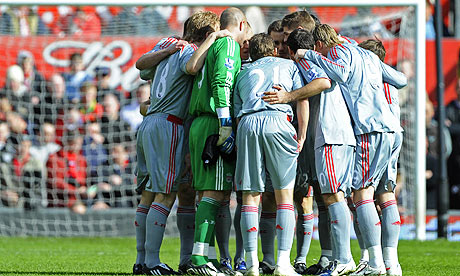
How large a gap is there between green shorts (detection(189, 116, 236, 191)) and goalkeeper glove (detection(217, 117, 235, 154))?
0.13 meters

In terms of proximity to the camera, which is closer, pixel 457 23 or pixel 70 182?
pixel 70 182

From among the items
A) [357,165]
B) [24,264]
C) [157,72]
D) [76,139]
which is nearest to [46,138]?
[76,139]

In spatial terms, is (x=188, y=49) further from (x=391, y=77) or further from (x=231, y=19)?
(x=391, y=77)

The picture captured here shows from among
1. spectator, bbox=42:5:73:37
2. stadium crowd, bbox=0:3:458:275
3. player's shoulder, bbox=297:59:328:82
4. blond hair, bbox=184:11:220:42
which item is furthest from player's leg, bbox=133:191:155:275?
spectator, bbox=42:5:73:37

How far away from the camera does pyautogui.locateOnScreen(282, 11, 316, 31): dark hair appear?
716 cm

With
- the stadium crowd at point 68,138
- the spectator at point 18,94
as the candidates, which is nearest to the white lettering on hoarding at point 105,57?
the stadium crowd at point 68,138

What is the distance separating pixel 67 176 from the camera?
46.1ft

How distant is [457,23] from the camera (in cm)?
1582

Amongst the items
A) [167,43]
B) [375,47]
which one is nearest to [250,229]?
[167,43]

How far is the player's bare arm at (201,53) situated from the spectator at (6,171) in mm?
8118

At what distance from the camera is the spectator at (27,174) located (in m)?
13.8

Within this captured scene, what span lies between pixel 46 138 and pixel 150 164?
7832 mm

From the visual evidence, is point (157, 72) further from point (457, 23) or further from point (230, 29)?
point (457, 23)

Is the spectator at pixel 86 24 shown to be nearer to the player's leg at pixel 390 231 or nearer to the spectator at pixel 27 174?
the spectator at pixel 27 174
